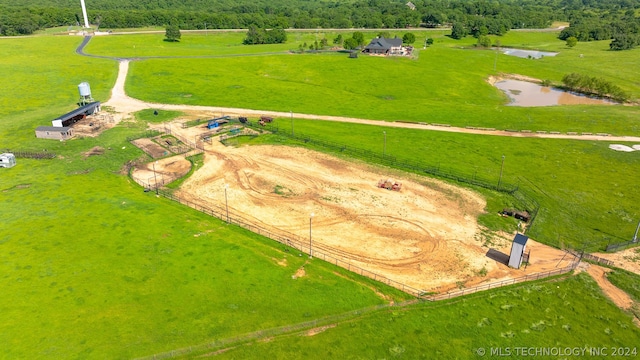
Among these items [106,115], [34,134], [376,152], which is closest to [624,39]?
[376,152]

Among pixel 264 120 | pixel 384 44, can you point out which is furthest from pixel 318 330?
pixel 384 44

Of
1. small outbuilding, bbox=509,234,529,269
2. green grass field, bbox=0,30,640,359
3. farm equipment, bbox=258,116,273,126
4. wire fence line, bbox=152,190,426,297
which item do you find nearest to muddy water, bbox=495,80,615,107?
green grass field, bbox=0,30,640,359

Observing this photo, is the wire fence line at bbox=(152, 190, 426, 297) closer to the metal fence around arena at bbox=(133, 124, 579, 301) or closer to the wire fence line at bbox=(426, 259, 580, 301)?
the metal fence around arena at bbox=(133, 124, 579, 301)

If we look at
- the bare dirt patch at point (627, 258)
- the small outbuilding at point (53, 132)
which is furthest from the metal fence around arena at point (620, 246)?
the small outbuilding at point (53, 132)

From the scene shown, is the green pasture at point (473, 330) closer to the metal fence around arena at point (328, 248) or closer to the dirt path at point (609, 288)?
the dirt path at point (609, 288)

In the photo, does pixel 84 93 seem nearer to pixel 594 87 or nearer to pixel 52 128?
pixel 52 128

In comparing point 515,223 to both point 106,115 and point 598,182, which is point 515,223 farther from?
point 106,115

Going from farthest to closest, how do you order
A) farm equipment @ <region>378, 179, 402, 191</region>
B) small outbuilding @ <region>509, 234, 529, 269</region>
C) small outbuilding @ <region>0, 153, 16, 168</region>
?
small outbuilding @ <region>0, 153, 16, 168</region>
farm equipment @ <region>378, 179, 402, 191</region>
small outbuilding @ <region>509, 234, 529, 269</region>
